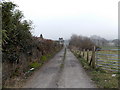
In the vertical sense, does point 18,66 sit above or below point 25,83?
above

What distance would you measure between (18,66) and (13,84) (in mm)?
1706

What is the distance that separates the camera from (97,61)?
9203 millimetres

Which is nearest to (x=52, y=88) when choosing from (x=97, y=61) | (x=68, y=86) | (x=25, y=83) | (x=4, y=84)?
(x=68, y=86)

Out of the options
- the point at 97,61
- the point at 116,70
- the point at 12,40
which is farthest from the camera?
the point at 97,61

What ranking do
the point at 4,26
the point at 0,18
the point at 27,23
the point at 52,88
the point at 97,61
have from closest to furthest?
the point at 52,88 → the point at 0,18 → the point at 4,26 → the point at 97,61 → the point at 27,23

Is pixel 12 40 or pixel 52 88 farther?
pixel 12 40

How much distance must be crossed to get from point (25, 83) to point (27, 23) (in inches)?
203

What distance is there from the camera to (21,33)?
8.06m

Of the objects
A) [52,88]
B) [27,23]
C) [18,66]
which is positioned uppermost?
[27,23]

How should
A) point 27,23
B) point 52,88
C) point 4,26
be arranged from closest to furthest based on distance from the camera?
point 52,88, point 4,26, point 27,23

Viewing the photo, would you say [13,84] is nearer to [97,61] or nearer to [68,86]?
[68,86]

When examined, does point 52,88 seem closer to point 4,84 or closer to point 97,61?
point 4,84

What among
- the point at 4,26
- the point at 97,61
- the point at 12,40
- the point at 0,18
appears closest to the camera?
the point at 0,18

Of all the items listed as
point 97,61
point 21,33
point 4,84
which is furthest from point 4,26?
point 97,61
